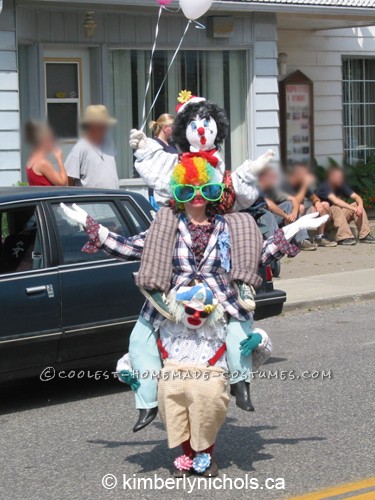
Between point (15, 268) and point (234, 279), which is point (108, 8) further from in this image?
point (234, 279)

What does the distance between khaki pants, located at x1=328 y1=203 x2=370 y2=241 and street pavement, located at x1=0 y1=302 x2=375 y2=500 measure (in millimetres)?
7193

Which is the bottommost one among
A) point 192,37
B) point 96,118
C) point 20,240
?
point 20,240

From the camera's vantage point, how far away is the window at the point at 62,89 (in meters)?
13.9

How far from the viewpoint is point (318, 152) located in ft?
59.6

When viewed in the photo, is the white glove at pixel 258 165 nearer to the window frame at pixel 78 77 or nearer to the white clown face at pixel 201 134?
the white clown face at pixel 201 134

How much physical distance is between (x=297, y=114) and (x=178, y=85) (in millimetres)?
3007

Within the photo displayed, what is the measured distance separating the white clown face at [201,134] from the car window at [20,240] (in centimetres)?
195

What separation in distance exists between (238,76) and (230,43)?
56 centimetres

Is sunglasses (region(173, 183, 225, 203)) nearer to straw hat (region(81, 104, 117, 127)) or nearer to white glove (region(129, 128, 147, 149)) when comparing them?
white glove (region(129, 128, 147, 149))

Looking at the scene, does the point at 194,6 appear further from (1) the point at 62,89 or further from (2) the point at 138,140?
(2) the point at 138,140

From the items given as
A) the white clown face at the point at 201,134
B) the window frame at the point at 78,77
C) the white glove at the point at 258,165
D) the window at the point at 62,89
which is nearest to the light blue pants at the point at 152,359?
the white glove at the point at 258,165

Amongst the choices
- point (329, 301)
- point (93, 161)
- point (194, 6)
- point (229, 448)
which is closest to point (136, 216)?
point (229, 448)

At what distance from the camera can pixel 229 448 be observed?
6.43 meters

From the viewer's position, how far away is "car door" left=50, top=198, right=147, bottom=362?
7480mm
